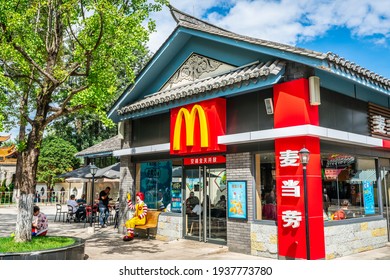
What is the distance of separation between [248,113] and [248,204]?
2.38m

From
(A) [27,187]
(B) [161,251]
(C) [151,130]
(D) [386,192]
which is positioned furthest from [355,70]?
(A) [27,187]

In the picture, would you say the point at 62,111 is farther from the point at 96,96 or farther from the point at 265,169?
the point at 265,169

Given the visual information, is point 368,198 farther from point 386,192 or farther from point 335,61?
point 335,61

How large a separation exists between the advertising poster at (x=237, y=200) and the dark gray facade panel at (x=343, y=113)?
8.67 ft

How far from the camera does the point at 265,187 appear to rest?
30.6 ft

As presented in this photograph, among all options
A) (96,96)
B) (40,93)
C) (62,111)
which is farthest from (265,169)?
(40,93)

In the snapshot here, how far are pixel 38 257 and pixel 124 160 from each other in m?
6.52

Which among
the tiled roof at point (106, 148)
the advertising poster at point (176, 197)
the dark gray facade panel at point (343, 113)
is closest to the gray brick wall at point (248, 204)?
the dark gray facade panel at point (343, 113)

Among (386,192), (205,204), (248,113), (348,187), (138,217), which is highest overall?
(248,113)

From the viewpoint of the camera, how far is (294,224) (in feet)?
26.9

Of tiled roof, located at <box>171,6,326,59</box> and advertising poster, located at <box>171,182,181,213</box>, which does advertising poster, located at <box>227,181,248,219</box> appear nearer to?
advertising poster, located at <box>171,182,181,213</box>

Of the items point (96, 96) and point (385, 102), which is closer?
point (96, 96)

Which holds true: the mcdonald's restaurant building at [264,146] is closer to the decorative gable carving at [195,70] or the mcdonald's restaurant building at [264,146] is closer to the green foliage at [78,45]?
the decorative gable carving at [195,70]

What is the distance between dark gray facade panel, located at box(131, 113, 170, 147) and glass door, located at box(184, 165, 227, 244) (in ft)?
5.12
